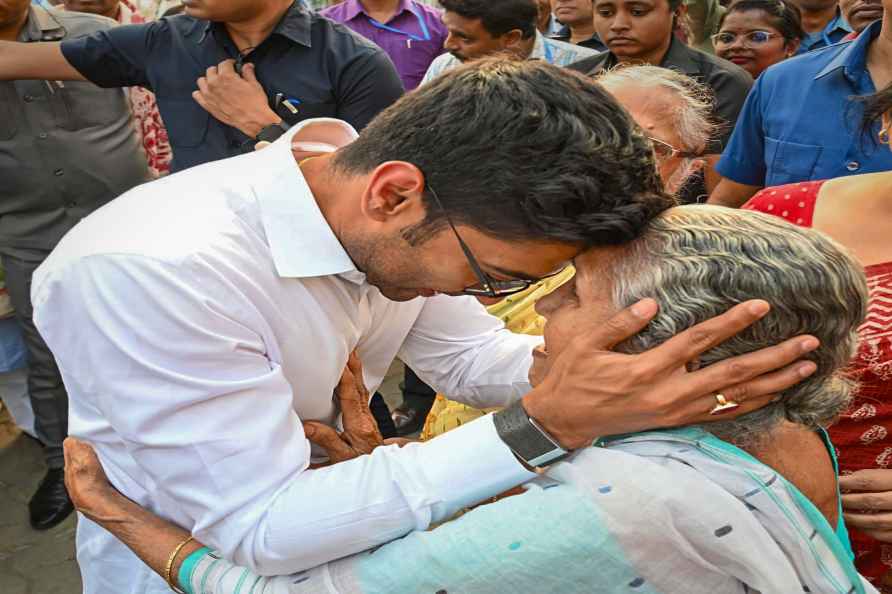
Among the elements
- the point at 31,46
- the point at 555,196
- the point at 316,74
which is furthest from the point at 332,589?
the point at 31,46

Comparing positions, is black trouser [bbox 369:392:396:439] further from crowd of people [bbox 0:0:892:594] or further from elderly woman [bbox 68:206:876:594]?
elderly woman [bbox 68:206:876:594]

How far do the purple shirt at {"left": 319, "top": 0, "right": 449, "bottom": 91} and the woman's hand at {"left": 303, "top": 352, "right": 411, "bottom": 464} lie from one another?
3.81 m

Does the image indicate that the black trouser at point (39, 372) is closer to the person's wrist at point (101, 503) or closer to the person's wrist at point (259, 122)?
the person's wrist at point (259, 122)

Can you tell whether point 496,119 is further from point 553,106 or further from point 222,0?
point 222,0

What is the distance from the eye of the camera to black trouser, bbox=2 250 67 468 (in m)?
3.86

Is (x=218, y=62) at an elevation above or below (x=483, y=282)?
below

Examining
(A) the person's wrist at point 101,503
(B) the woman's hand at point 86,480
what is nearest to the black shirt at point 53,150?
(B) the woman's hand at point 86,480

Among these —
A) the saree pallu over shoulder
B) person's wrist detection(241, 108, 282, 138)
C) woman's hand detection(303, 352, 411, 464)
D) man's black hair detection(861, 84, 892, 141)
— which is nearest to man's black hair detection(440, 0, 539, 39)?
person's wrist detection(241, 108, 282, 138)

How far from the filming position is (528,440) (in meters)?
1.44

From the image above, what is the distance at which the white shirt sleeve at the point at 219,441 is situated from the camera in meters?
1.38

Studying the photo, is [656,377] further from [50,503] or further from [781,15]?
[781,15]

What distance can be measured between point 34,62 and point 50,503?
1.92 meters

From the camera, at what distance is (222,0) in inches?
119

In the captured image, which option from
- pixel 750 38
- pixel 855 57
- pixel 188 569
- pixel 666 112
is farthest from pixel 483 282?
pixel 750 38
